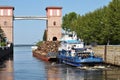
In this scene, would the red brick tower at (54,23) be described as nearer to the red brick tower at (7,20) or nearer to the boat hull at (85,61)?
the red brick tower at (7,20)

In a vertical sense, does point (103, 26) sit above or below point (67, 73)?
above

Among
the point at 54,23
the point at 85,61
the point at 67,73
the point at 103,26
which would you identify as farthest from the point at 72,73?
the point at 54,23

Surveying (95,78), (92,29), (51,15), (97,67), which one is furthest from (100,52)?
(51,15)

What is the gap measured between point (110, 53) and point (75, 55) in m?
5.52

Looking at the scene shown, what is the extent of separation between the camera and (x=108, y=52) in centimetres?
7488

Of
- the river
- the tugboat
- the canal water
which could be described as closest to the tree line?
the tugboat

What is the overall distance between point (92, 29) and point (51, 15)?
312 feet

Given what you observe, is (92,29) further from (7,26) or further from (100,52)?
(7,26)

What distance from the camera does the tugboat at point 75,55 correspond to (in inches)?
2662

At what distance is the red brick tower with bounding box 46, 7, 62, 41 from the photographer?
181 metres

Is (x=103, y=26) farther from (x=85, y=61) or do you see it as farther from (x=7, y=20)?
(x=7, y=20)

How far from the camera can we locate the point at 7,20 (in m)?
180

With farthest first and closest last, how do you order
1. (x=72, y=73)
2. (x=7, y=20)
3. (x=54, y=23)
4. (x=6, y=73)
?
(x=54, y=23) → (x=7, y=20) → (x=6, y=73) → (x=72, y=73)

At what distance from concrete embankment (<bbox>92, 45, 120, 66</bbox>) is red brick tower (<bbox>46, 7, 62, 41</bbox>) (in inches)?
3879
